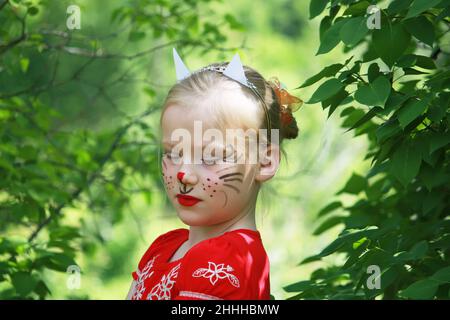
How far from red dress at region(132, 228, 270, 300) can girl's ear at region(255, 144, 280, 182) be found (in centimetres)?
12

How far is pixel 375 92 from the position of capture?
1852 millimetres

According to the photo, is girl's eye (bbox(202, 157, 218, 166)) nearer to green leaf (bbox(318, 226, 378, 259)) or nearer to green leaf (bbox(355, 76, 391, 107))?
green leaf (bbox(355, 76, 391, 107))

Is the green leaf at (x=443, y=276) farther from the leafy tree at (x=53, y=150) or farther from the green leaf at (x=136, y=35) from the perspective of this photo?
the green leaf at (x=136, y=35)

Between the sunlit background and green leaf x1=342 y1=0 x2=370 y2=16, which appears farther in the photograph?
the sunlit background

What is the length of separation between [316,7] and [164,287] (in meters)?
0.88

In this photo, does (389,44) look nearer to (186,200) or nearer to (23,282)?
(186,200)

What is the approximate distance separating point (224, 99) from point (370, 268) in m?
0.63

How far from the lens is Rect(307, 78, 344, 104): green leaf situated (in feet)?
6.10

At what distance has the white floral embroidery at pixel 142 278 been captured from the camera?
1814 millimetres

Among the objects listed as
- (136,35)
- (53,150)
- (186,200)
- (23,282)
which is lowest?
(186,200)

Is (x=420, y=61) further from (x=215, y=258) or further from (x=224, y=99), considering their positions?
(x=215, y=258)

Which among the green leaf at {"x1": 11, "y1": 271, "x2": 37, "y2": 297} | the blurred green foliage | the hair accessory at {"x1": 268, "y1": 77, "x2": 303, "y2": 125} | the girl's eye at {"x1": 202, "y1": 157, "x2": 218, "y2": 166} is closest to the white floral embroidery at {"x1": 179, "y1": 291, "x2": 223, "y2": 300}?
the girl's eye at {"x1": 202, "y1": 157, "x2": 218, "y2": 166}

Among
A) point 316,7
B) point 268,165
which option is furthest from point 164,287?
point 316,7

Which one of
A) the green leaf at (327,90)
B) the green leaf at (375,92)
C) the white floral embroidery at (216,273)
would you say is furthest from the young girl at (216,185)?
the green leaf at (375,92)
